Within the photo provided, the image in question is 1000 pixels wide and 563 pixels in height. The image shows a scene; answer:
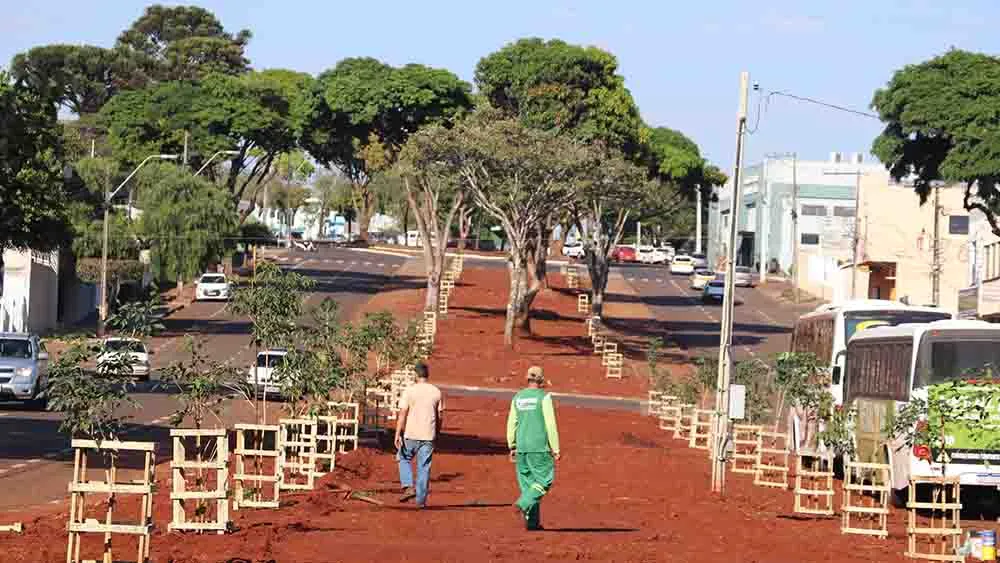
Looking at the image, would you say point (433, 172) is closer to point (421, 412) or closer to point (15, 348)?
point (15, 348)

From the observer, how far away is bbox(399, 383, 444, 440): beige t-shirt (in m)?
19.8

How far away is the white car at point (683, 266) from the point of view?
119688mm

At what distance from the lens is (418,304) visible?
253ft

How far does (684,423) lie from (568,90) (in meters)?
28.8

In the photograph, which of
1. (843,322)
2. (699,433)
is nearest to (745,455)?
(843,322)

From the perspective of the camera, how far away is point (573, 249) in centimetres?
12938

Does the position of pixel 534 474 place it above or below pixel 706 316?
below

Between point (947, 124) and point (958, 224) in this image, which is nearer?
point (947, 124)

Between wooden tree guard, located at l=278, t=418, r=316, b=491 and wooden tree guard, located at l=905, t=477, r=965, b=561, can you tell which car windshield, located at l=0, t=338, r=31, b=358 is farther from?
wooden tree guard, located at l=905, t=477, r=965, b=561

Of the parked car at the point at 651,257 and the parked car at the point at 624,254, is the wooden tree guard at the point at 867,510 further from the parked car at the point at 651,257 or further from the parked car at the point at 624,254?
the parked car at the point at 651,257

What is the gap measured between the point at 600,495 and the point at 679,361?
131 feet

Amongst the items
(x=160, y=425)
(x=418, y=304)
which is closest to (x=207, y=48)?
(x=418, y=304)

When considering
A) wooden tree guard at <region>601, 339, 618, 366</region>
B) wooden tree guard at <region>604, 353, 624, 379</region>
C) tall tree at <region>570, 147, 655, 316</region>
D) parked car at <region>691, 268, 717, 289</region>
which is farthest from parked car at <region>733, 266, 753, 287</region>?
wooden tree guard at <region>604, 353, 624, 379</region>

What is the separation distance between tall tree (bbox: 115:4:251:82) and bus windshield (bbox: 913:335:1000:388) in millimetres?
100155
